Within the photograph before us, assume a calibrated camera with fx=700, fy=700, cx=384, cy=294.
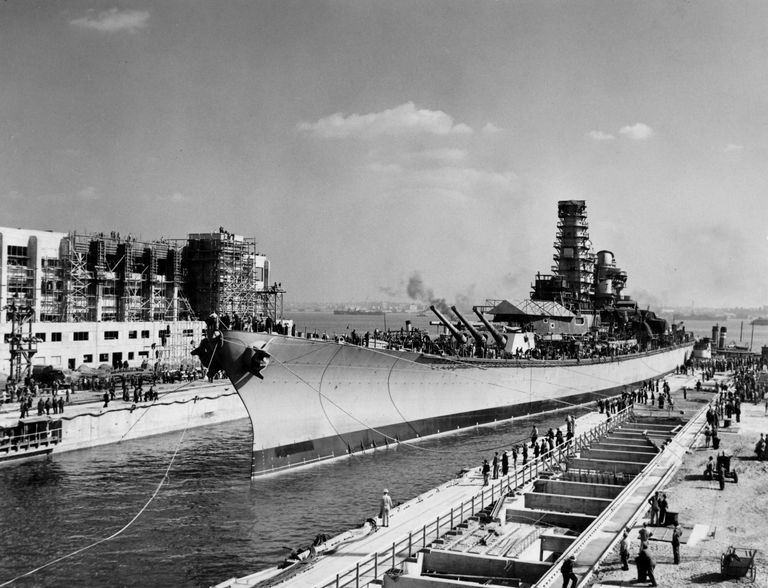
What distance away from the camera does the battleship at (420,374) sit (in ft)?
69.0

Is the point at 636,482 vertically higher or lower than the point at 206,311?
lower

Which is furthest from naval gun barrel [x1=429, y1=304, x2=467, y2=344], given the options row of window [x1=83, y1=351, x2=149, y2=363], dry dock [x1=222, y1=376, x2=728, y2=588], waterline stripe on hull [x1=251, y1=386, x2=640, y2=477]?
row of window [x1=83, y1=351, x2=149, y2=363]

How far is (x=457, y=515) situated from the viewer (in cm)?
1484

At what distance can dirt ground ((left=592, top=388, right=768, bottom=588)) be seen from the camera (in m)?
10.7

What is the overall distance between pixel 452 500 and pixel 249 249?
41707 mm

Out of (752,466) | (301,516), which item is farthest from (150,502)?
(752,466)

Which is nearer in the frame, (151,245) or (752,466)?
(752,466)

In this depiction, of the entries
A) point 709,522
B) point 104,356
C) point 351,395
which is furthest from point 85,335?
point 709,522

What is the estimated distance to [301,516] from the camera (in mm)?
17500

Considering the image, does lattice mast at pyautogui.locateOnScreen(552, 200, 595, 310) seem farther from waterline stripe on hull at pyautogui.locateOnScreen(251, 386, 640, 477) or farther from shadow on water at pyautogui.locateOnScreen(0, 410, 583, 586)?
shadow on water at pyautogui.locateOnScreen(0, 410, 583, 586)

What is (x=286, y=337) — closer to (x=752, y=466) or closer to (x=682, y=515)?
(x=682, y=515)

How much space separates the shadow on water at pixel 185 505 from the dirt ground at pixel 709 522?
22.9ft

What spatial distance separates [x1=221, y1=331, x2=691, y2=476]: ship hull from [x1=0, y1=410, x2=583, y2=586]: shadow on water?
0.71 m

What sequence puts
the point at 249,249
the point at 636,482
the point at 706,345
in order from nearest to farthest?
the point at 636,482 < the point at 249,249 < the point at 706,345
